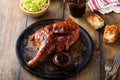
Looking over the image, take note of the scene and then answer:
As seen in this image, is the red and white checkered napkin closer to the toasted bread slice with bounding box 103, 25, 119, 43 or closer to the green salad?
the toasted bread slice with bounding box 103, 25, 119, 43

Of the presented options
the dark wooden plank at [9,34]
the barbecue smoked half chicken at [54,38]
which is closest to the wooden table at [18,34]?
the dark wooden plank at [9,34]

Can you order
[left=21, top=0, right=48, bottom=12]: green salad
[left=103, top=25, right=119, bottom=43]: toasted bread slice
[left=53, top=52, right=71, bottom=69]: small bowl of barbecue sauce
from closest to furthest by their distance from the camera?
[left=53, top=52, right=71, bottom=69]: small bowl of barbecue sauce
[left=103, top=25, right=119, bottom=43]: toasted bread slice
[left=21, top=0, right=48, bottom=12]: green salad

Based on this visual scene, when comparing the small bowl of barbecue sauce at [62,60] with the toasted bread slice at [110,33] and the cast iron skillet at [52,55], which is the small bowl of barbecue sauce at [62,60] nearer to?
the cast iron skillet at [52,55]

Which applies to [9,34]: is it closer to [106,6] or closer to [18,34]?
[18,34]

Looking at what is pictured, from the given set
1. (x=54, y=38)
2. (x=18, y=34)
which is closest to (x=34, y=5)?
(x=18, y=34)

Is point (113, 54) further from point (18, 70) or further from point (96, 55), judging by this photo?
point (18, 70)

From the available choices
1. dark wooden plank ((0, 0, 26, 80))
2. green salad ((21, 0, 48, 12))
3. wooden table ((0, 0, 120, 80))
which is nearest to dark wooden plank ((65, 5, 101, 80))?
wooden table ((0, 0, 120, 80))
